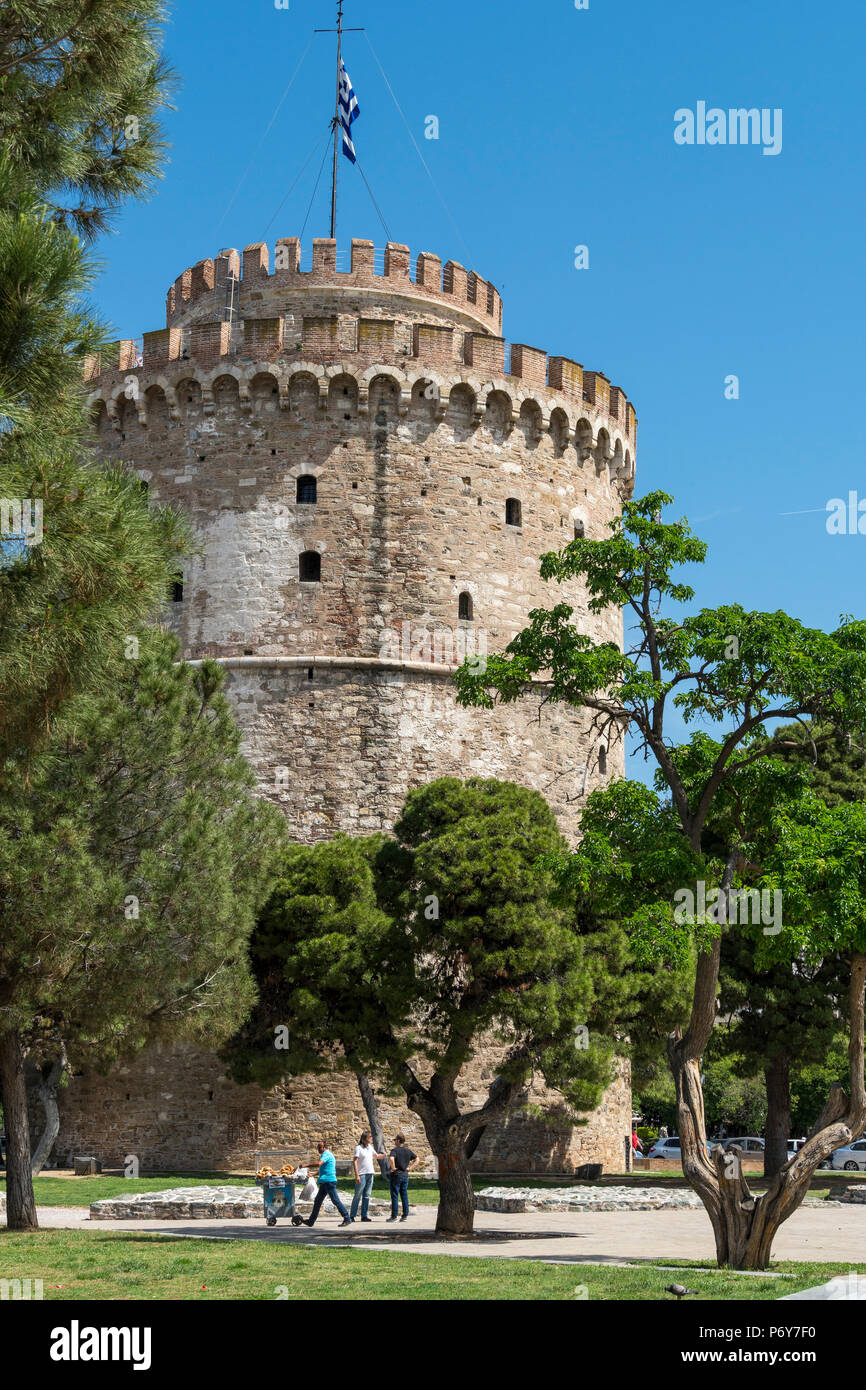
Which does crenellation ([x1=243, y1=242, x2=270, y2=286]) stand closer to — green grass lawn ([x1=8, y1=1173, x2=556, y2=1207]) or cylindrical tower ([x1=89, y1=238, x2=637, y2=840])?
cylindrical tower ([x1=89, y1=238, x2=637, y2=840])

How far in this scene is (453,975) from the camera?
1658cm

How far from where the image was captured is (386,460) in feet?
82.0

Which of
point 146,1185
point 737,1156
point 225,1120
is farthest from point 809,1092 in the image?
point 737,1156

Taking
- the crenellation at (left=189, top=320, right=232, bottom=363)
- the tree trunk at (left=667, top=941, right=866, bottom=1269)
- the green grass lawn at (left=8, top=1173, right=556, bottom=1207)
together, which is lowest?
Result: the green grass lawn at (left=8, top=1173, right=556, bottom=1207)

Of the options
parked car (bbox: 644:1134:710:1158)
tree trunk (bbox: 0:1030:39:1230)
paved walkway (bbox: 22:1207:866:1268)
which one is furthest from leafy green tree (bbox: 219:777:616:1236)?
parked car (bbox: 644:1134:710:1158)

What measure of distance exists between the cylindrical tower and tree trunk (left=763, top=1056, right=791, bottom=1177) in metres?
5.71

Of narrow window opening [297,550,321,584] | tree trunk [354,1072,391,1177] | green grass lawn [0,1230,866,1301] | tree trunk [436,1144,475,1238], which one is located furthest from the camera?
narrow window opening [297,550,321,584]

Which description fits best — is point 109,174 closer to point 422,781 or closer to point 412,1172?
point 422,781

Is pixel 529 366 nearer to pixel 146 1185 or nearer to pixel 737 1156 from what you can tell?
pixel 146 1185

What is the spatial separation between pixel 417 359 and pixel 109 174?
50.9 ft

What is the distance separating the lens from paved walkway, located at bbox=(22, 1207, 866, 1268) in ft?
43.0

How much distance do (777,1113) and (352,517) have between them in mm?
12738
